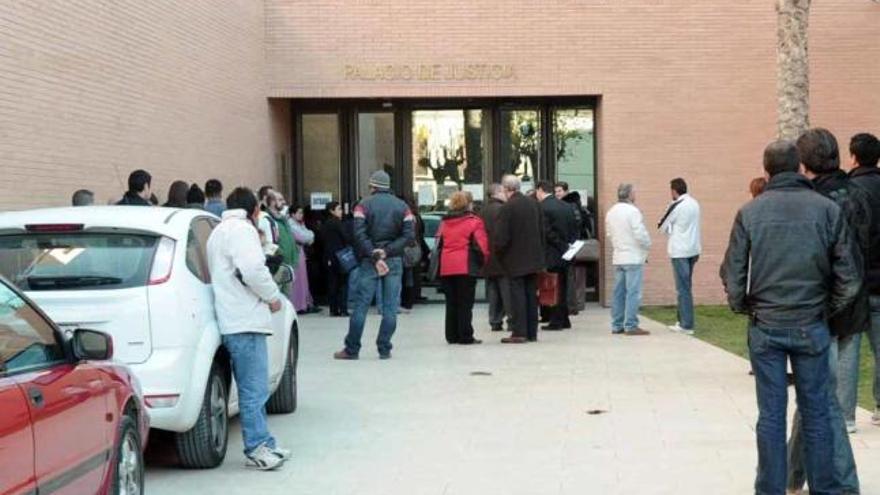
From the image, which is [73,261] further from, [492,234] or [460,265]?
[492,234]

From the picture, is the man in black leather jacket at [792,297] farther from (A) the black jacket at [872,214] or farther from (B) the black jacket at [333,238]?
(B) the black jacket at [333,238]

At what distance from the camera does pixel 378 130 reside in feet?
70.9

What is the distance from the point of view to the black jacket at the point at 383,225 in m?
12.8

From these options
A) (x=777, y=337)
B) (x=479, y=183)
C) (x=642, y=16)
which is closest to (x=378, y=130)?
(x=479, y=183)

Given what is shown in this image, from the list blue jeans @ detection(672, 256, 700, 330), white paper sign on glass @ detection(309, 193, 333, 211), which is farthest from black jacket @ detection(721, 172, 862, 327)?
white paper sign on glass @ detection(309, 193, 333, 211)

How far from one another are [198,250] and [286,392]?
2.24 meters

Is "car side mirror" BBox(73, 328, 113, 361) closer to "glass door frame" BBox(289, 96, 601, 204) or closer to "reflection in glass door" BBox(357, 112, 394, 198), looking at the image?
"glass door frame" BBox(289, 96, 601, 204)

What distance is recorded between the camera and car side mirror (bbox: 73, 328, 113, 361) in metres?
5.52

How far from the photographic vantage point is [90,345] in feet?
18.3

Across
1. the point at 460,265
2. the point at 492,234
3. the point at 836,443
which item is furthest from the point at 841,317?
the point at 492,234

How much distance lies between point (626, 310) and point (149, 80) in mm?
6792

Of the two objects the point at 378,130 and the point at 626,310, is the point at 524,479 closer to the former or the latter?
the point at 626,310

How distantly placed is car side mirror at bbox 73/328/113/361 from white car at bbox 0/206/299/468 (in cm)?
155

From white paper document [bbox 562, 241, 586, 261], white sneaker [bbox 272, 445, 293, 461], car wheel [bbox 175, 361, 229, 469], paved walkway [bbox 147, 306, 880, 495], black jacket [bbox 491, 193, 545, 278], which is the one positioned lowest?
paved walkway [bbox 147, 306, 880, 495]
